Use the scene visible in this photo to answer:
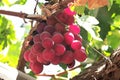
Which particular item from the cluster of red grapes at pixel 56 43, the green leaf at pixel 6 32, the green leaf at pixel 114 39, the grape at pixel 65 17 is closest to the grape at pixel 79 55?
the cluster of red grapes at pixel 56 43

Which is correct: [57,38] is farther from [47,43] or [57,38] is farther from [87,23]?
[87,23]

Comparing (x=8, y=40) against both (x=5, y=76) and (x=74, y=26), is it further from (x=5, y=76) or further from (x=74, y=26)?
(x=5, y=76)

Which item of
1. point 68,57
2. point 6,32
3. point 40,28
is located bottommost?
point 68,57

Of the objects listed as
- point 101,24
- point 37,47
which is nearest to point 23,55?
point 37,47

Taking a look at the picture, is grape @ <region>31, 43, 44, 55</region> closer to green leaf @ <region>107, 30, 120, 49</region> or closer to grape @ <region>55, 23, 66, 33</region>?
grape @ <region>55, 23, 66, 33</region>

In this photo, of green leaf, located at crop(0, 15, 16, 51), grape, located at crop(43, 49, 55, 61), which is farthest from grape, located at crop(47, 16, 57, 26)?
green leaf, located at crop(0, 15, 16, 51)

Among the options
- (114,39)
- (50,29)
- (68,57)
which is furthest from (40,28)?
(114,39)

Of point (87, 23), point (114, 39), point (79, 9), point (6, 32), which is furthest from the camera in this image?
point (6, 32)
